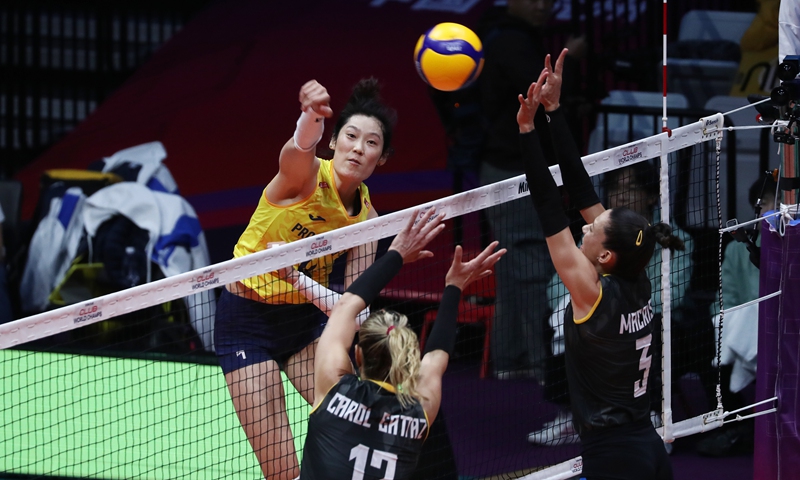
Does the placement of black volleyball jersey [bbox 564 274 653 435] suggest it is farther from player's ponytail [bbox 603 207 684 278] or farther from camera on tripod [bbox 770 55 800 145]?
camera on tripod [bbox 770 55 800 145]

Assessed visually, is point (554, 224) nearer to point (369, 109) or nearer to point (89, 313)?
point (369, 109)

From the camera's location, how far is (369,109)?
4590mm

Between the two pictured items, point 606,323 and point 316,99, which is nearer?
point 606,323

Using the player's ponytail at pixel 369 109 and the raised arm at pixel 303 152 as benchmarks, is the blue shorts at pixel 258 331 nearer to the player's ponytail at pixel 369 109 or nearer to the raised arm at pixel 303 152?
the raised arm at pixel 303 152

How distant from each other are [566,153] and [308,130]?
1037mm

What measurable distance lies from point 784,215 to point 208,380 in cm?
370

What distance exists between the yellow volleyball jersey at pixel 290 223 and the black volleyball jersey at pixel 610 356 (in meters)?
1.20

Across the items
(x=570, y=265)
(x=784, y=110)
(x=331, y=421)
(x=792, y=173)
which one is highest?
(x=784, y=110)

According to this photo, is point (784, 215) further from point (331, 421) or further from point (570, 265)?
point (331, 421)

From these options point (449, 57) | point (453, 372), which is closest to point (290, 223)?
point (449, 57)

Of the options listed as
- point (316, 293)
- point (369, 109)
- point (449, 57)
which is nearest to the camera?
point (316, 293)

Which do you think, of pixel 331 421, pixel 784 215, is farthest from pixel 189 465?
pixel 784 215

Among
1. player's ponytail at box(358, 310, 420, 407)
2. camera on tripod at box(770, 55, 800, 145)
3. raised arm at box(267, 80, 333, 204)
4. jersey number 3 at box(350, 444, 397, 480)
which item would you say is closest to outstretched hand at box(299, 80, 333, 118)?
raised arm at box(267, 80, 333, 204)

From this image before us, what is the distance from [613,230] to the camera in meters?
3.73
